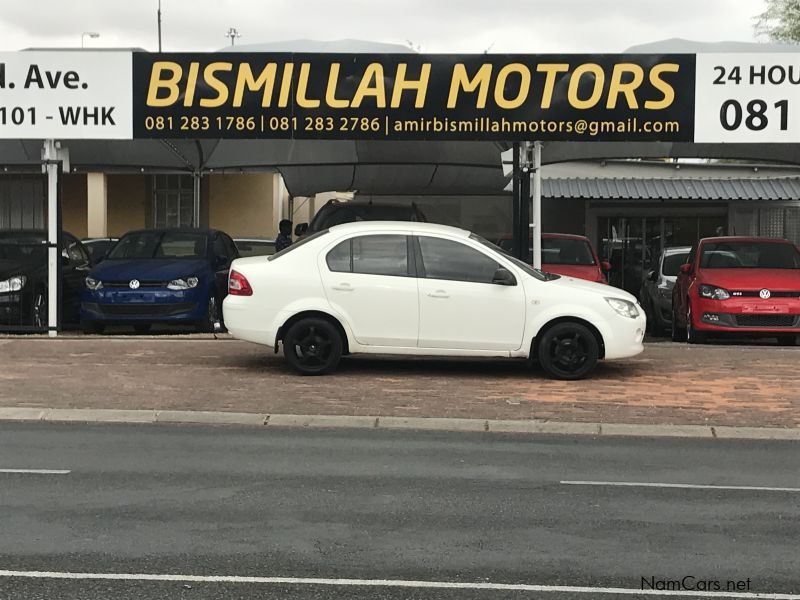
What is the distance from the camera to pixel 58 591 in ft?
19.2

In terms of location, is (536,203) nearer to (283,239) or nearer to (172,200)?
(283,239)

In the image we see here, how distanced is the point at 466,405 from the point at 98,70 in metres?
7.93

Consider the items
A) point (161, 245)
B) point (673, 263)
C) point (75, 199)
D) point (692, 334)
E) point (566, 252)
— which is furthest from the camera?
point (75, 199)

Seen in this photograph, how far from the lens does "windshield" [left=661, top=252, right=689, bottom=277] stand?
73.5 ft

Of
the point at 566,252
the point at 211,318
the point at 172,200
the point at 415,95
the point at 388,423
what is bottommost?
the point at 388,423

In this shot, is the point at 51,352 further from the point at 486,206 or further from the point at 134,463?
the point at 486,206

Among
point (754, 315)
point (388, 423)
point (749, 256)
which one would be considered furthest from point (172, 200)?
point (388, 423)

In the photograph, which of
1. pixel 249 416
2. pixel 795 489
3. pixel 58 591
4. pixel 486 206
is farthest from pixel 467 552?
pixel 486 206

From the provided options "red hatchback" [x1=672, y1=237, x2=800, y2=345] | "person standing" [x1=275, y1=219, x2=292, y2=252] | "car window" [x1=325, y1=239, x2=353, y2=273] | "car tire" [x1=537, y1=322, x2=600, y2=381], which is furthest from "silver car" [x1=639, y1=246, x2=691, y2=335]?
"car window" [x1=325, y1=239, x2=353, y2=273]

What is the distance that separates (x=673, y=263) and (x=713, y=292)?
4.85 metres

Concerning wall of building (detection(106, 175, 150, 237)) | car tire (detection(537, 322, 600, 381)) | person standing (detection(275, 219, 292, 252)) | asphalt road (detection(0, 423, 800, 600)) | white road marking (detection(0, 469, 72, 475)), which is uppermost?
wall of building (detection(106, 175, 150, 237))

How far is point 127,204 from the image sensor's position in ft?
121

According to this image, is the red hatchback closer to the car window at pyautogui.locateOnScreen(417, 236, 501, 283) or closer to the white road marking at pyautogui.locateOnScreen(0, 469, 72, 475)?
the car window at pyautogui.locateOnScreen(417, 236, 501, 283)

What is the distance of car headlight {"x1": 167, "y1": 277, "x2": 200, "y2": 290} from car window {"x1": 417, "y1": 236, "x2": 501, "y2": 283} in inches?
205
